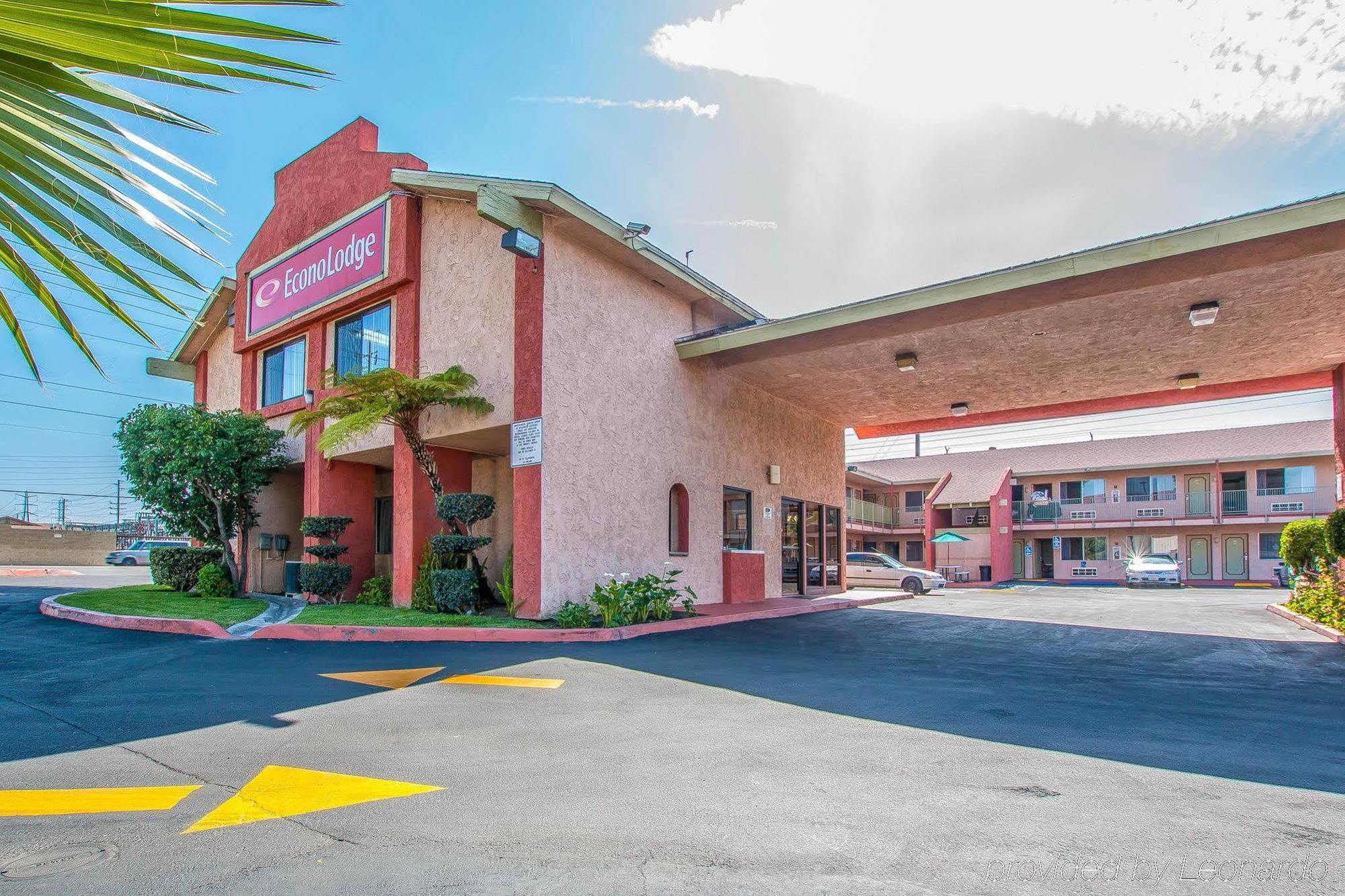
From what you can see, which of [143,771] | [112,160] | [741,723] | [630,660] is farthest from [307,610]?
[112,160]

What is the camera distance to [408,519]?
12703mm

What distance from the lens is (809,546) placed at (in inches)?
749

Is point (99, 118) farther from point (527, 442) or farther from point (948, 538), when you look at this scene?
point (948, 538)

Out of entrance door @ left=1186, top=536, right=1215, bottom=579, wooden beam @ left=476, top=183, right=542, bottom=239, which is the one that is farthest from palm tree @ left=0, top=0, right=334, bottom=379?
entrance door @ left=1186, top=536, right=1215, bottom=579

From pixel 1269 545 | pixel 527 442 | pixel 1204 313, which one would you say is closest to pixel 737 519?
pixel 527 442

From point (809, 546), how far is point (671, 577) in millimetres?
7574

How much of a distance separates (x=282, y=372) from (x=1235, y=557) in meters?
39.2

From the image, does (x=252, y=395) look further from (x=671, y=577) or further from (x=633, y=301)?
(x=671, y=577)

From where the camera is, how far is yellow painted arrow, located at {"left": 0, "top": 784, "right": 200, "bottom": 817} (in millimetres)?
3529

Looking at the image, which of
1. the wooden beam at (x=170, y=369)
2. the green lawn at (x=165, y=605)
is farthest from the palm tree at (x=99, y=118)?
the wooden beam at (x=170, y=369)

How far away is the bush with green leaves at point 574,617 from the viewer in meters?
10.2

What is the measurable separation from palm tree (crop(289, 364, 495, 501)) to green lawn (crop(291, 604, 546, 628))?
6.11 feet

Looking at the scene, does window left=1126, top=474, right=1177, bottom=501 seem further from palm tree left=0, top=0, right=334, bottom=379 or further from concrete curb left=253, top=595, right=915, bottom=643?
palm tree left=0, top=0, right=334, bottom=379

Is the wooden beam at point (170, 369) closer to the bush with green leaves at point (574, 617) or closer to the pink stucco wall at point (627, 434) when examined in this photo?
the pink stucco wall at point (627, 434)
